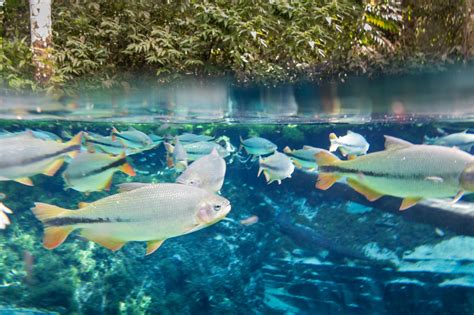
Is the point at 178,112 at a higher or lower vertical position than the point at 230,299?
higher

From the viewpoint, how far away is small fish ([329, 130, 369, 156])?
16.5ft

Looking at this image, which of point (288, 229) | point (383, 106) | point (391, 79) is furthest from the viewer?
point (288, 229)

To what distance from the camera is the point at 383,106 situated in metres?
5.21

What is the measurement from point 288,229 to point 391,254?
122 centimetres

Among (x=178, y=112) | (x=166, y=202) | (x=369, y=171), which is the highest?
(x=178, y=112)

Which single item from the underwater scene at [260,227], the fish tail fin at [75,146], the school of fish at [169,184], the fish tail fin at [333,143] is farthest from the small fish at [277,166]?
the fish tail fin at [75,146]

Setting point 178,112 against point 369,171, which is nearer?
point 369,171

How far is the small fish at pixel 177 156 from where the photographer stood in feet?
15.3

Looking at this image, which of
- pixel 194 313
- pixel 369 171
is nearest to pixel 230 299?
pixel 194 313

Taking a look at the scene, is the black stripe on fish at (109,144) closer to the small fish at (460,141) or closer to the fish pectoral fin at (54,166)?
the fish pectoral fin at (54,166)

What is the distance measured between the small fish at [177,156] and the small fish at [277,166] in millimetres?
954

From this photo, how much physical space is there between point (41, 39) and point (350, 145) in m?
3.37

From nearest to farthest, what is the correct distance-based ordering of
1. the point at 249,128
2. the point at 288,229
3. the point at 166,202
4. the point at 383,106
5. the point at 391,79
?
the point at 166,202 → the point at 391,79 → the point at 383,106 → the point at 288,229 → the point at 249,128

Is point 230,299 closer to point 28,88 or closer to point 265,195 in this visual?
point 265,195
